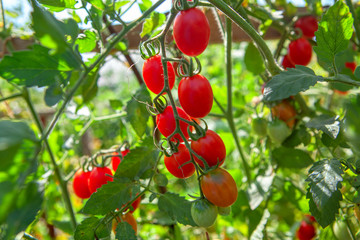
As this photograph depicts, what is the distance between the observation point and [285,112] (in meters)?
0.99

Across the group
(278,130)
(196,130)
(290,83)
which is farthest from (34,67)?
(278,130)

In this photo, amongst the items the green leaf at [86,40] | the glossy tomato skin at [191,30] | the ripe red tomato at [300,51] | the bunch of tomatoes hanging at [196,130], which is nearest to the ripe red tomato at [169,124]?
the bunch of tomatoes hanging at [196,130]

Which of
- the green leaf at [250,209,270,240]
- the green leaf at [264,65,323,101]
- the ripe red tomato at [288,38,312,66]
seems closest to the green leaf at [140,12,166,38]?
the green leaf at [264,65,323,101]

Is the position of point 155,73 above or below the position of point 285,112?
above

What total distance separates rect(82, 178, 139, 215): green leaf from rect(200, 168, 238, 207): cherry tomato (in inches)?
5.8

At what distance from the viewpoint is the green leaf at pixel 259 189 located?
3.10 ft

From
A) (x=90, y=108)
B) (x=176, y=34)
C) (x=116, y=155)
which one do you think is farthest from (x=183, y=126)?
(x=90, y=108)

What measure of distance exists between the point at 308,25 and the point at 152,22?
532mm

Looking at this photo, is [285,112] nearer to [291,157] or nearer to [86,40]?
[291,157]

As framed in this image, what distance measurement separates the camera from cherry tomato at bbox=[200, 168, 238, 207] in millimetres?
608

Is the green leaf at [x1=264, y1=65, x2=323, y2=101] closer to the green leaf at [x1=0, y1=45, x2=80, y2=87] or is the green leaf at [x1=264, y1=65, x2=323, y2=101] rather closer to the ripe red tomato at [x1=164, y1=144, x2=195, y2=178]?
the ripe red tomato at [x1=164, y1=144, x2=195, y2=178]

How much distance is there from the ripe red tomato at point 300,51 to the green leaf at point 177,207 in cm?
58

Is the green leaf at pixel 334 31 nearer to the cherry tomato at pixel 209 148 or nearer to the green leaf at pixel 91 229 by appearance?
the cherry tomato at pixel 209 148

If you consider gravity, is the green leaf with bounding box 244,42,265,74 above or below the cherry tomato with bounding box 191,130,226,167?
below
